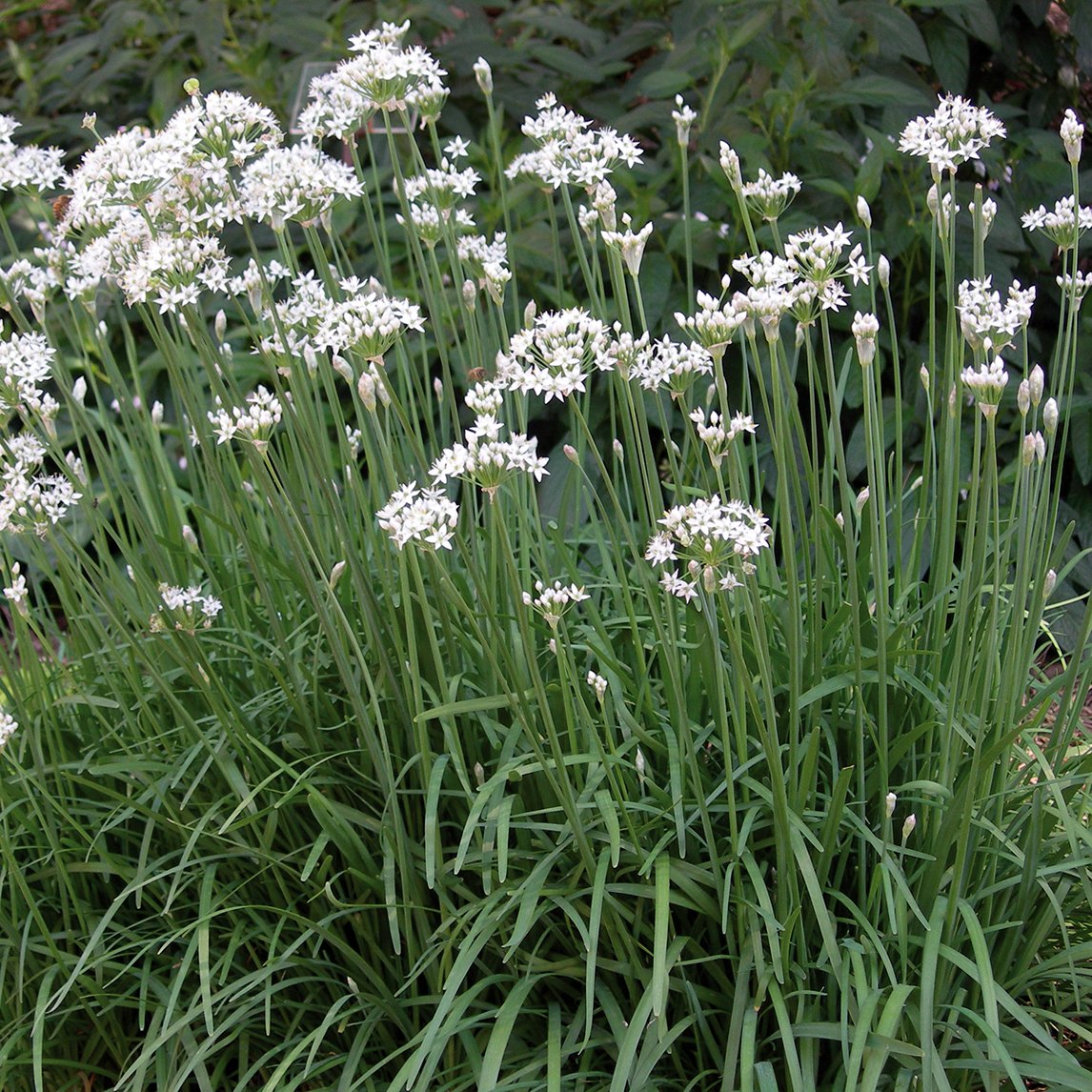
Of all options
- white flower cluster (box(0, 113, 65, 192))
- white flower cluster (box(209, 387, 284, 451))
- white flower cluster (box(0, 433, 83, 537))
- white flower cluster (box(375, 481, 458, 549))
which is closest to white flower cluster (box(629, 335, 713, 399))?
white flower cluster (box(375, 481, 458, 549))

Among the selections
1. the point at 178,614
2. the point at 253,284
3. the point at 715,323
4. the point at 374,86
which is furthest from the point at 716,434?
the point at 253,284

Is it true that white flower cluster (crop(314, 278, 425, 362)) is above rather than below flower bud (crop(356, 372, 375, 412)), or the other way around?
above

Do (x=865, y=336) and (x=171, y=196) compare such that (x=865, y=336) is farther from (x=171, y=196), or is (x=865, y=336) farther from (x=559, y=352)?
(x=171, y=196)

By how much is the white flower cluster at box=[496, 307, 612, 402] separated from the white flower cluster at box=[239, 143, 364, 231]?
1.82ft

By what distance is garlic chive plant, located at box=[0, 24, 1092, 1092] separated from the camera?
1926mm

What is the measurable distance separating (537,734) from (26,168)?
1429mm

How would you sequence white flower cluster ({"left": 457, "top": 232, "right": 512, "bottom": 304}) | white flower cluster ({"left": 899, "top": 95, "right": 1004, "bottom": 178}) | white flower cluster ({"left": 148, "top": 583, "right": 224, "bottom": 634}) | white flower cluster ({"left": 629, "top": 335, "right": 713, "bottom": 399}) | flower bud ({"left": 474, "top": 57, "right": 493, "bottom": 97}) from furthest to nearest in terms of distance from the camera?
flower bud ({"left": 474, "top": 57, "right": 493, "bottom": 97}) → white flower cluster ({"left": 457, "top": 232, "right": 512, "bottom": 304}) → white flower cluster ({"left": 148, "top": 583, "right": 224, "bottom": 634}) → white flower cluster ({"left": 899, "top": 95, "right": 1004, "bottom": 178}) → white flower cluster ({"left": 629, "top": 335, "right": 713, "bottom": 399})

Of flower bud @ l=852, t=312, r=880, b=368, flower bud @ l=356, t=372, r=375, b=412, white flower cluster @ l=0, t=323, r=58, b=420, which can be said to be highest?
white flower cluster @ l=0, t=323, r=58, b=420

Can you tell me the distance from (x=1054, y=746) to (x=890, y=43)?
259 cm

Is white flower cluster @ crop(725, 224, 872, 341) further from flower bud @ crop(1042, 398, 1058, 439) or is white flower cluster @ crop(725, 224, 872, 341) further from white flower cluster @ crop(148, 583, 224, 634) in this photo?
white flower cluster @ crop(148, 583, 224, 634)

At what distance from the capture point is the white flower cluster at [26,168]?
233 centimetres

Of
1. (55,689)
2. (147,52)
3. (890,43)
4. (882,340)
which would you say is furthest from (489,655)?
(147,52)

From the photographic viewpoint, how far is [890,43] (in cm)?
395

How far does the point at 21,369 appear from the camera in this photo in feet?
7.31
